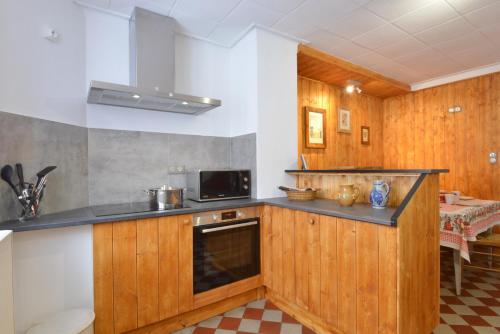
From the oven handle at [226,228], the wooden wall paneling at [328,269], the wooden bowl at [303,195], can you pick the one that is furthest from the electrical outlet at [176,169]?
the wooden wall paneling at [328,269]

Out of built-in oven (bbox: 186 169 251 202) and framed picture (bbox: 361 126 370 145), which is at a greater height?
framed picture (bbox: 361 126 370 145)

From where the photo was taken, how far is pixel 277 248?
7.01 ft

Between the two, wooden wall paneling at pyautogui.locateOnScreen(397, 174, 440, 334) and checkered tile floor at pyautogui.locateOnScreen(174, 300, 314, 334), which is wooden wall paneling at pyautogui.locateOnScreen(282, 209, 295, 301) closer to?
checkered tile floor at pyautogui.locateOnScreen(174, 300, 314, 334)

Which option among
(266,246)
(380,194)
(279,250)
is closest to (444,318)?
(380,194)

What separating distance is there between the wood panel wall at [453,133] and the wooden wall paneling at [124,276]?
14.3 feet

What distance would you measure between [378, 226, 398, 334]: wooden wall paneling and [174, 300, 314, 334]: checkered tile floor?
2.13 feet

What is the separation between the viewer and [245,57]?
2.59 m

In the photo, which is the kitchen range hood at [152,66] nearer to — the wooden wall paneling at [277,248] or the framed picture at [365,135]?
the wooden wall paneling at [277,248]

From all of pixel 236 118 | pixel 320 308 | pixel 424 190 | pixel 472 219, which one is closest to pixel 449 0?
pixel 424 190

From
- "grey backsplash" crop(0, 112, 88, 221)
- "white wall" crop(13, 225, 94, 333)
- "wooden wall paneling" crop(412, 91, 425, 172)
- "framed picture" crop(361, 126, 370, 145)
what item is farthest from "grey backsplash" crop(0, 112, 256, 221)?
"wooden wall paneling" crop(412, 91, 425, 172)

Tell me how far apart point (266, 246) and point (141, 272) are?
104 cm

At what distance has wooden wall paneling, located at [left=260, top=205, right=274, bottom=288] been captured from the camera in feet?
7.23

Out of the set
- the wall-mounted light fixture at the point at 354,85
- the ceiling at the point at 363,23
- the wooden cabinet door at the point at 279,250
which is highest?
the ceiling at the point at 363,23

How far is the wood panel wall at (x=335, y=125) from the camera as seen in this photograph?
11.7 ft
